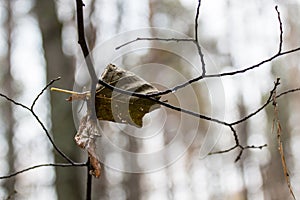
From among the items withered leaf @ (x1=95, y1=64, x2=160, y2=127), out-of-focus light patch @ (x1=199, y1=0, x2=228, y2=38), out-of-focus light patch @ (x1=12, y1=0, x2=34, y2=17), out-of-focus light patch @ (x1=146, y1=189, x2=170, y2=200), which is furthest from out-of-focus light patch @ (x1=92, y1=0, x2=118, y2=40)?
out-of-focus light patch @ (x1=146, y1=189, x2=170, y2=200)

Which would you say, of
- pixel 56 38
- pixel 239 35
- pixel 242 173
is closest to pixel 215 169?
pixel 242 173

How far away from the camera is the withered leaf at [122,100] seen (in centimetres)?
55

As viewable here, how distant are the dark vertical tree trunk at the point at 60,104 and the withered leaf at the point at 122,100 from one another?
1236 millimetres

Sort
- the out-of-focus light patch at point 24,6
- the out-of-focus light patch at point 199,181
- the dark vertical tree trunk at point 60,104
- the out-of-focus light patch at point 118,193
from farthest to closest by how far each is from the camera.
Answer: the out-of-focus light patch at point 199,181, the out-of-focus light patch at point 118,193, the out-of-focus light patch at point 24,6, the dark vertical tree trunk at point 60,104

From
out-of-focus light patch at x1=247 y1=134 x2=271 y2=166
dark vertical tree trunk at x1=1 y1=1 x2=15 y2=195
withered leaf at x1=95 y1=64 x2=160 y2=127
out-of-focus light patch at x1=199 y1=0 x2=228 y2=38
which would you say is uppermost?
out-of-focus light patch at x1=199 y1=0 x2=228 y2=38

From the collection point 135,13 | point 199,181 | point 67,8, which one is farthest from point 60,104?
point 199,181

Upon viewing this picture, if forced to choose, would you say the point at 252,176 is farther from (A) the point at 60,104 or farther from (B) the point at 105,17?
(A) the point at 60,104

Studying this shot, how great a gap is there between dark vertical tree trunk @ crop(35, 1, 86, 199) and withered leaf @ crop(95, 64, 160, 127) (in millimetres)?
1236

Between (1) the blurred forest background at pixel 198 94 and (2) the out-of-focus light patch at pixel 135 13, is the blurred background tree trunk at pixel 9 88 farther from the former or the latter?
(2) the out-of-focus light patch at pixel 135 13

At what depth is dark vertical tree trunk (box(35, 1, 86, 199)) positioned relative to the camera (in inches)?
70.1

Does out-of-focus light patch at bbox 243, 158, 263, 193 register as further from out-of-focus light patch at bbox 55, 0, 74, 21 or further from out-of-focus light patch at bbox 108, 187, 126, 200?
out-of-focus light patch at bbox 55, 0, 74, 21

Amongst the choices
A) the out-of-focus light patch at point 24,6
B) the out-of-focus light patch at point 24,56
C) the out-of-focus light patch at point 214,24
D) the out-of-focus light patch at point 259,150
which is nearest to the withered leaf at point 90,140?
the out-of-focus light patch at point 24,6

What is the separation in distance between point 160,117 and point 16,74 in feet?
16.1

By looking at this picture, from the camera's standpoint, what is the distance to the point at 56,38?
212cm
